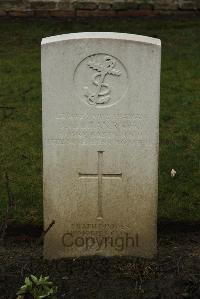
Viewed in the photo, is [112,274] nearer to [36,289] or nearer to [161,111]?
[36,289]

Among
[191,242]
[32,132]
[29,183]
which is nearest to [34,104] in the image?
[32,132]

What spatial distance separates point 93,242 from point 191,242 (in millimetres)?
840

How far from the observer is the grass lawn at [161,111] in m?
5.26

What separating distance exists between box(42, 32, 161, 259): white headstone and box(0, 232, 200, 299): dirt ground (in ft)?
0.32

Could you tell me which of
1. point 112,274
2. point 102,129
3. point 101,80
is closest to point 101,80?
point 101,80

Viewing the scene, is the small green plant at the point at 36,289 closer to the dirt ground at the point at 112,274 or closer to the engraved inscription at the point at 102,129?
the dirt ground at the point at 112,274

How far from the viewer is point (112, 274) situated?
4.22m

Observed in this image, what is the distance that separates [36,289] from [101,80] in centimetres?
129

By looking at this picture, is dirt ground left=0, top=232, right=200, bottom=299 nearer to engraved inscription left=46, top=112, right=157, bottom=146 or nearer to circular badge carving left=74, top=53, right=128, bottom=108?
engraved inscription left=46, top=112, right=157, bottom=146

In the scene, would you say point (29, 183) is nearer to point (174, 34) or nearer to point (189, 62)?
point (189, 62)

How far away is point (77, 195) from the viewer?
4277 mm

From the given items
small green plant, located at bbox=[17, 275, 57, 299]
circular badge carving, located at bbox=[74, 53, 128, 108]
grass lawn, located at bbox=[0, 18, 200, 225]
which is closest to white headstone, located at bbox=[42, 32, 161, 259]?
circular badge carving, located at bbox=[74, 53, 128, 108]

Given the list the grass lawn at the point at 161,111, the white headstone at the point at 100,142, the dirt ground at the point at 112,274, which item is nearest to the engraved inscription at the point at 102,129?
Result: the white headstone at the point at 100,142

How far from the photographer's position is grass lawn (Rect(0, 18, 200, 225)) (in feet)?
17.3
